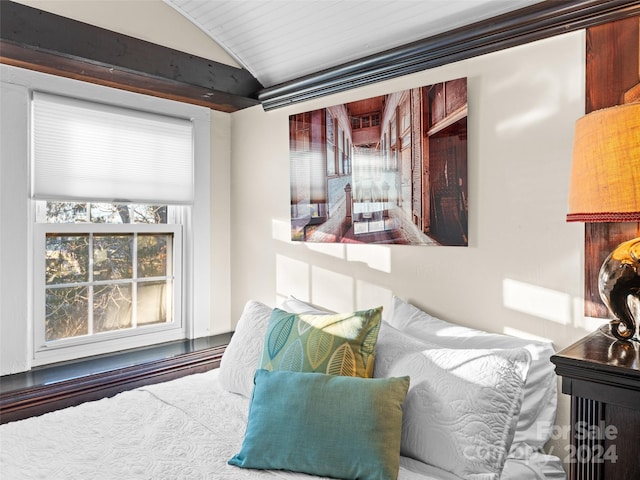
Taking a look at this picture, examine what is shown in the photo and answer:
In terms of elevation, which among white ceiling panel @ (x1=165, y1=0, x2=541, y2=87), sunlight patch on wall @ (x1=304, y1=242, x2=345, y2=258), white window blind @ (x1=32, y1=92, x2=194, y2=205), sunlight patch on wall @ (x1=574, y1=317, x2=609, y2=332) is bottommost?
sunlight patch on wall @ (x1=574, y1=317, x2=609, y2=332)

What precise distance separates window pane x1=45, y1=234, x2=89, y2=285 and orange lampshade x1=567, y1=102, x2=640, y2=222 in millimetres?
2466

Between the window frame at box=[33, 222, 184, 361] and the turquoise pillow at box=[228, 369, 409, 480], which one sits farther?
the window frame at box=[33, 222, 184, 361]

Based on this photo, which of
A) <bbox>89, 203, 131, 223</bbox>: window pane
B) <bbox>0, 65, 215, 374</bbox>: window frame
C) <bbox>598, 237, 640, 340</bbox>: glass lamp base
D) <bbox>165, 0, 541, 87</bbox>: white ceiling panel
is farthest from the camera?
<bbox>89, 203, 131, 223</bbox>: window pane

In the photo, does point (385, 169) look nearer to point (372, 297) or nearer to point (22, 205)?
point (372, 297)

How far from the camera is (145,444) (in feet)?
5.26

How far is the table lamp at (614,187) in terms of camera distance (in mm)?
1159

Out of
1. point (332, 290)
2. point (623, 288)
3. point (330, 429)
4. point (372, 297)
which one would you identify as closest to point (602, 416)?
point (623, 288)

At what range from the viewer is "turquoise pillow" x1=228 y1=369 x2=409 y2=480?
1.38 m

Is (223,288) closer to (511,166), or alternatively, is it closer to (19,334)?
(19,334)

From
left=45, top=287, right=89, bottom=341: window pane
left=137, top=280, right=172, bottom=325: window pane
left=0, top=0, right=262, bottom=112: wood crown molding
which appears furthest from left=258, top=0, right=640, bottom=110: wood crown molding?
left=45, top=287, right=89, bottom=341: window pane

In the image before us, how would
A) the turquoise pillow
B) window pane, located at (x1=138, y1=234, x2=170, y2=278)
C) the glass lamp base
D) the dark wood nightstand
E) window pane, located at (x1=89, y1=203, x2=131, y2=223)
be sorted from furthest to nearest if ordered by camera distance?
window pane, located at (x1=138, y1=234, x2=170, y2=278)
window pane, located at (x1=89, y1=203, x2=131, y2=223)
the turquoise pillow
the glass lamp base
the dark wood nightstand

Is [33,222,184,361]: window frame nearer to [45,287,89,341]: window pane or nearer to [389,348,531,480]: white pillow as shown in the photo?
[45,287,89,341]: window pane

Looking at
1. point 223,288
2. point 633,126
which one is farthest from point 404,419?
point 223,288

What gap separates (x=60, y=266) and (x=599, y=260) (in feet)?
8.55
